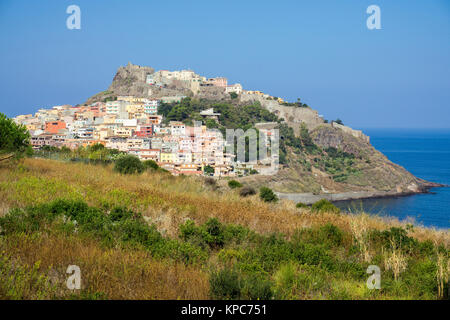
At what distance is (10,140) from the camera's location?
7.87m

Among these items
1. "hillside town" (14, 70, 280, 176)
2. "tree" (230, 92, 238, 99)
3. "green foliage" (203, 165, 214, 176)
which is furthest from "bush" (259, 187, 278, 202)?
"tree" (230, 92, 238, 99)

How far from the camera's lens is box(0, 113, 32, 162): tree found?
7801mm

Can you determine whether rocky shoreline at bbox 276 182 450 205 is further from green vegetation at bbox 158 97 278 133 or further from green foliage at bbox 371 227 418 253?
green foliage at bbox 371 227 418 253

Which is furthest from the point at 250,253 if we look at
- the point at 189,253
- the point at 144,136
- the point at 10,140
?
the point at 144,136

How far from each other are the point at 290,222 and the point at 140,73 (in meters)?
94.3

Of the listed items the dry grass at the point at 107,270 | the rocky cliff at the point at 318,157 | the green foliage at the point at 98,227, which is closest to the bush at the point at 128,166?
the green foliage at the point at 98,227

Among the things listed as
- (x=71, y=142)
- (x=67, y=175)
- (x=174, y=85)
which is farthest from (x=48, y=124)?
(x=67, y=175)

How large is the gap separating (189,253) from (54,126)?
61.4 meters

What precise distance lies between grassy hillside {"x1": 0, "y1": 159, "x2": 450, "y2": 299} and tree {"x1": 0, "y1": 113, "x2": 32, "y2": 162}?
2.45 metres

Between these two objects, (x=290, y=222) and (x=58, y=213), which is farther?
(x=290, y=222)
